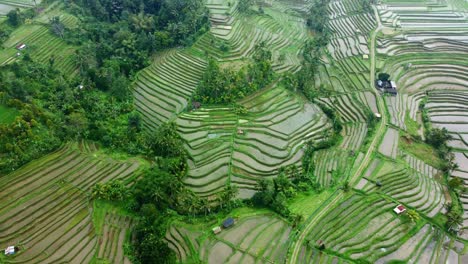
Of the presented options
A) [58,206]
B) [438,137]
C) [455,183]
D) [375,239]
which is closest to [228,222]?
[375,239]

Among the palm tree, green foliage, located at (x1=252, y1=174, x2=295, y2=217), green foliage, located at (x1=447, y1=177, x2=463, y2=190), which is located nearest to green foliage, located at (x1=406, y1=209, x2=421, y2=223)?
the palm tree

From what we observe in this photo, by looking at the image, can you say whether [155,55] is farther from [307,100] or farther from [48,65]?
[307,100]

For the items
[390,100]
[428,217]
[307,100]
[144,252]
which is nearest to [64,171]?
[144,252]

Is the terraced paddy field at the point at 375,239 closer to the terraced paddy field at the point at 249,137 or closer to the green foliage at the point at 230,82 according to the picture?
the terraced paddy field at the point at 249,137

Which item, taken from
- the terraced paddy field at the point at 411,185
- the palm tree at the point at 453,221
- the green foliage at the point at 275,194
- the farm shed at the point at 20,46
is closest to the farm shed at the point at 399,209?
the terraced paddy field at the point at 411,185

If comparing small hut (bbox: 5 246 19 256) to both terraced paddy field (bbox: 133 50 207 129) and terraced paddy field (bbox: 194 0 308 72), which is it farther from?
terraced paddy field (bbox: 194 0 308 72)

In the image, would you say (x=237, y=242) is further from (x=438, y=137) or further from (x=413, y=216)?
(x=438, y=137)

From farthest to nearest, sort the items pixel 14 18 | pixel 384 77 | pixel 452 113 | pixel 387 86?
pixel 14 18 < pixel 384 77 < pixel 387 86 < pixel 452 113
